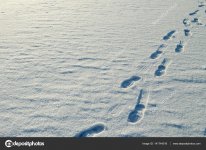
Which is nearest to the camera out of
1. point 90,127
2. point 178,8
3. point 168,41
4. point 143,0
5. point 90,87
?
point 90,127

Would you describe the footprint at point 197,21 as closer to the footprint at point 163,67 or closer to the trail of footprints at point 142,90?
the trail of footprints at point 142,90

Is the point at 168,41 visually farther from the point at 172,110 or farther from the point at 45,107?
the point at 45,107

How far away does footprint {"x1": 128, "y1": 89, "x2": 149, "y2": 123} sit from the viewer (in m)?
2.44

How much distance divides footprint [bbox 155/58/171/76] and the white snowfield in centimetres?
1

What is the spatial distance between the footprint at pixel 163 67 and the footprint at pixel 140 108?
0.47 meters

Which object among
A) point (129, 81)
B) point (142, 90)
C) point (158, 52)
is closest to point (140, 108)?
point (142, 90)

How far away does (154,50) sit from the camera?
12.7 ft

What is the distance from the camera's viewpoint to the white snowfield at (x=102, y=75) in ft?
7.79

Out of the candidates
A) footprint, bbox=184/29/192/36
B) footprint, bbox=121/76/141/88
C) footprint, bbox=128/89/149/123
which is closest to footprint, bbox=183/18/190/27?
footprint, bbox=184/29/192/36

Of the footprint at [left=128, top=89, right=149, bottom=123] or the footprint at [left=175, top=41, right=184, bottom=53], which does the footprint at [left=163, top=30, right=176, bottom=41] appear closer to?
the footprint at [left=175, top=41, right=184, bottom=53]
